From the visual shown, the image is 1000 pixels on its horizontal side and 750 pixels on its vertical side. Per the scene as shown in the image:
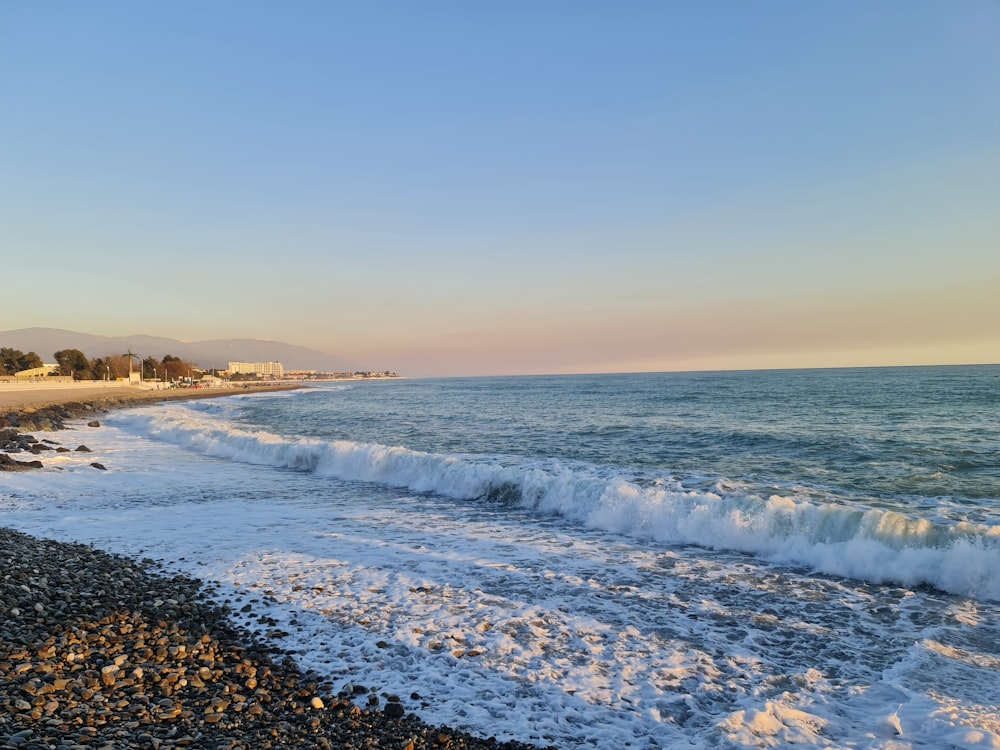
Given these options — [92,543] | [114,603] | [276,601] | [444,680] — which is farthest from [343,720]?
[92,543]

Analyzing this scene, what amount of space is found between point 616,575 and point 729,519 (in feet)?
11.4

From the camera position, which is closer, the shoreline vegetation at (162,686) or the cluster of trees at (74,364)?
the shoreline vegetation at (162,686)

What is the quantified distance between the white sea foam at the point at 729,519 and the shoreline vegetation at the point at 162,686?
23.9 feet

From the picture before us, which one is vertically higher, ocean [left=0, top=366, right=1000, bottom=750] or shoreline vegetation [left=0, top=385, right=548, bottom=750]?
shoreline vegetation [left=0, top=385, right=548, bottom=750]

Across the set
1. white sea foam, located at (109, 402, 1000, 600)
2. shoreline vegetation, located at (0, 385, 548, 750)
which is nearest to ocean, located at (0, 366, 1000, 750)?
white sea foam, located at (109, 402, 1000, 600)

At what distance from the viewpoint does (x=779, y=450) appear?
20203mm

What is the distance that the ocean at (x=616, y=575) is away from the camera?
4988 millimetres

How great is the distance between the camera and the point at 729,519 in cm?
1088

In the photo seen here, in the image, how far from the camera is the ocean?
499cm

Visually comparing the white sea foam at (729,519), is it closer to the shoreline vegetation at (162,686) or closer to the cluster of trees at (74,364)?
the shoreline vegetation at (162,686)

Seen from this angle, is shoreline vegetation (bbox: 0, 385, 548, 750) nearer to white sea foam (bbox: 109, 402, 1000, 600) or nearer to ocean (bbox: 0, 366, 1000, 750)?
ocean (bbox: 0, 366, 1000, 750)

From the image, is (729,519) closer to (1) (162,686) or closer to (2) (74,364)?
(1) (162,686)

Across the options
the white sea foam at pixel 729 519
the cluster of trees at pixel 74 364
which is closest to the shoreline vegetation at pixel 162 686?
the white sea foam at pixel 729 519

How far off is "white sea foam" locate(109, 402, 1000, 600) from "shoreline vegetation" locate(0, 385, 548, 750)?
23.9 feet
